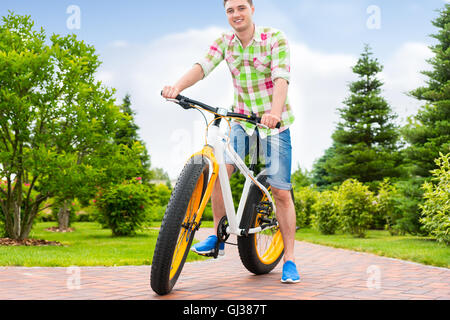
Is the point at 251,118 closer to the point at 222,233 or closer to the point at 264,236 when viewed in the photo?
the point at 222,233

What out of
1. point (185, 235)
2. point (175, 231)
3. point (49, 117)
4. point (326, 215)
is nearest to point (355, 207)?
point (326, 215)

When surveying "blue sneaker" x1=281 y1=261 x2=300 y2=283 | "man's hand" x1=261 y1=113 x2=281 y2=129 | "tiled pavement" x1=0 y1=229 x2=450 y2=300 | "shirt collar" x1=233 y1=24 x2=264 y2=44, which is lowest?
"tiled pavement" x1=0 y1=229 x2=450 y2=300

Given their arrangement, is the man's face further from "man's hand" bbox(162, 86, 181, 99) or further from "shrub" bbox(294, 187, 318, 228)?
"shrub" bbox(294, 187, 318, 228)

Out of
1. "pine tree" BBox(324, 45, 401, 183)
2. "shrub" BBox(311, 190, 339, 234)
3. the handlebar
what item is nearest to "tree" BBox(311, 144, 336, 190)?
"pine tree" BBox(324, 45, 401, 183)

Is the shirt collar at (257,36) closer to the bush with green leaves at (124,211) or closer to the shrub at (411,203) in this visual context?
the shrub at (411,203)

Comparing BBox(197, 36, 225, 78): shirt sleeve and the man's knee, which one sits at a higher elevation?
BBox(197, 36, 225, 78): shirt sleeve

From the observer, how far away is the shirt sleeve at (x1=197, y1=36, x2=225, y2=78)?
3.53m

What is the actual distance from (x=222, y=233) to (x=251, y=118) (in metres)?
0.86

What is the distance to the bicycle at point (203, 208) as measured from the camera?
2801 millimetres

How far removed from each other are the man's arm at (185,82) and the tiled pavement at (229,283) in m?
1.33

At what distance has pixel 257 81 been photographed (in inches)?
142

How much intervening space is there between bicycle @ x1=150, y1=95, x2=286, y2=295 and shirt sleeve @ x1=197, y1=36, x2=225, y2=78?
1.83 ft

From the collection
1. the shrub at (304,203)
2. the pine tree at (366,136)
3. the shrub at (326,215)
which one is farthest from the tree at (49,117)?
the pine tree at (366,136)

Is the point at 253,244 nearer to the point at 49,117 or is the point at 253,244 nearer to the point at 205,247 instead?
the point at 205,247
